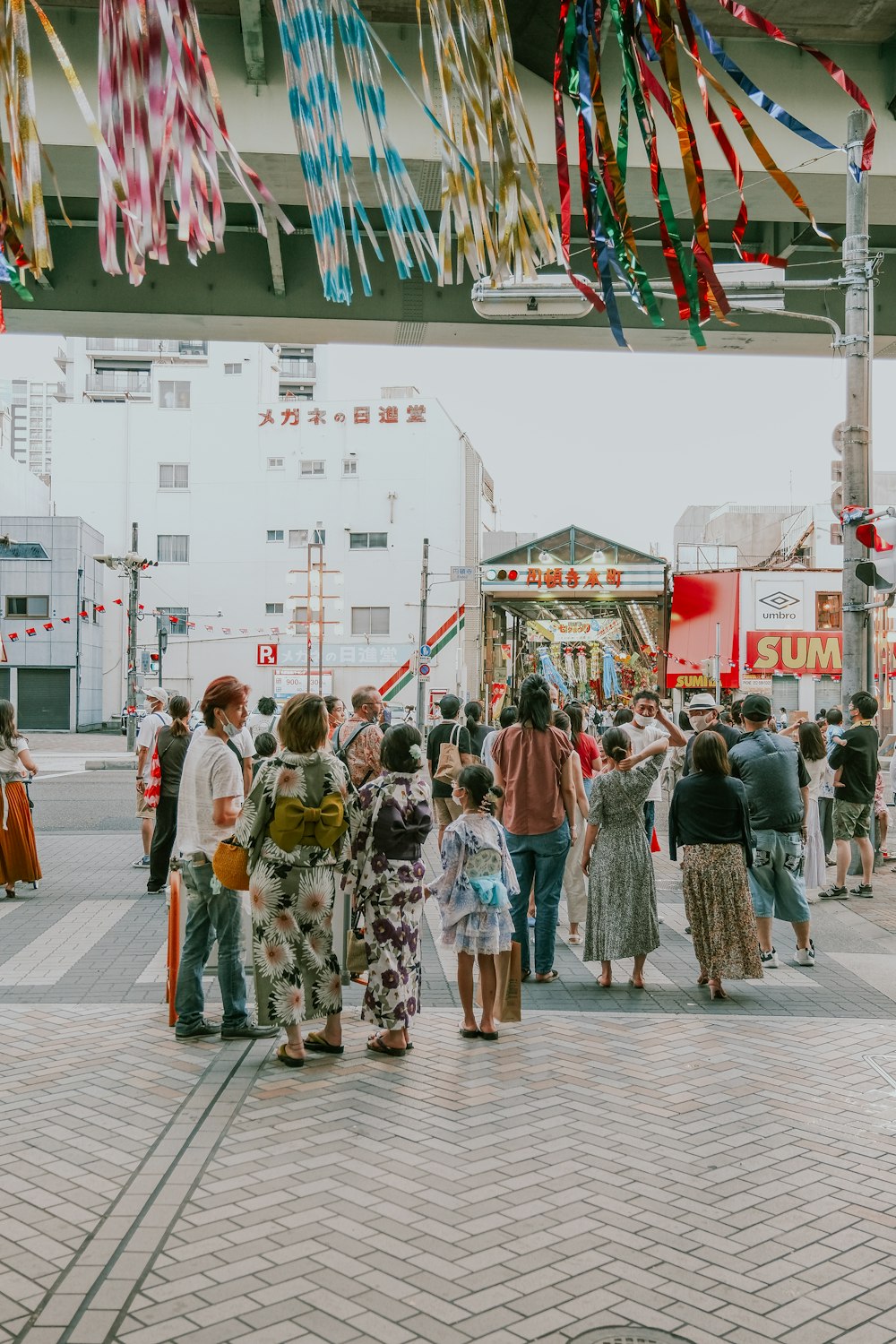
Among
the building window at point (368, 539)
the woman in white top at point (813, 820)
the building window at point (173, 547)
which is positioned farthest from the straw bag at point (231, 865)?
the building window at point (173, 547)

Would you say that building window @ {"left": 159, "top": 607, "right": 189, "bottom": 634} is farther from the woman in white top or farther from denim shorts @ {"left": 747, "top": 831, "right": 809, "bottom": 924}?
denim shorts @ {"left": 747, "top": 831, "right": 809, "bottom": 924}

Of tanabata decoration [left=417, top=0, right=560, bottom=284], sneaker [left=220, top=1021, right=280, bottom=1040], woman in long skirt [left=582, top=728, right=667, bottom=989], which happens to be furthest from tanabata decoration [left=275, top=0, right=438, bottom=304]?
woman in long skirt [left=582, top=728, right=667, bottom=989]

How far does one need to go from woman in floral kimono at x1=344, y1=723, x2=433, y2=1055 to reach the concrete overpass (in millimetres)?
3518

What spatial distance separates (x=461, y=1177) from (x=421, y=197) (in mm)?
6319

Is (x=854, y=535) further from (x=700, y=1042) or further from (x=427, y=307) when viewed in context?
(x=700, y=1042)

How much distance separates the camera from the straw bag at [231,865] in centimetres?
570

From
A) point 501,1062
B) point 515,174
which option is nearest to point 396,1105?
point 501,1062

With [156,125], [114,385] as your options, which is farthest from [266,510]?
[156,125]

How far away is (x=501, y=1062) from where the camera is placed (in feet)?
19.0

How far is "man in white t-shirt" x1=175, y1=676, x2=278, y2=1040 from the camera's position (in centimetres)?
604

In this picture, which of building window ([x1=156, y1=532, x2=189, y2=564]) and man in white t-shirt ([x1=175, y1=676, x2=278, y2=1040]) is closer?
man in white t-shirt ([x1=175, y1=676, x2=278, y2=1040])

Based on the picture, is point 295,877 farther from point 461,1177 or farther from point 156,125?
point 156,125

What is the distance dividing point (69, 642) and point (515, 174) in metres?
47.6

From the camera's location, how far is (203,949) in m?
6.16
